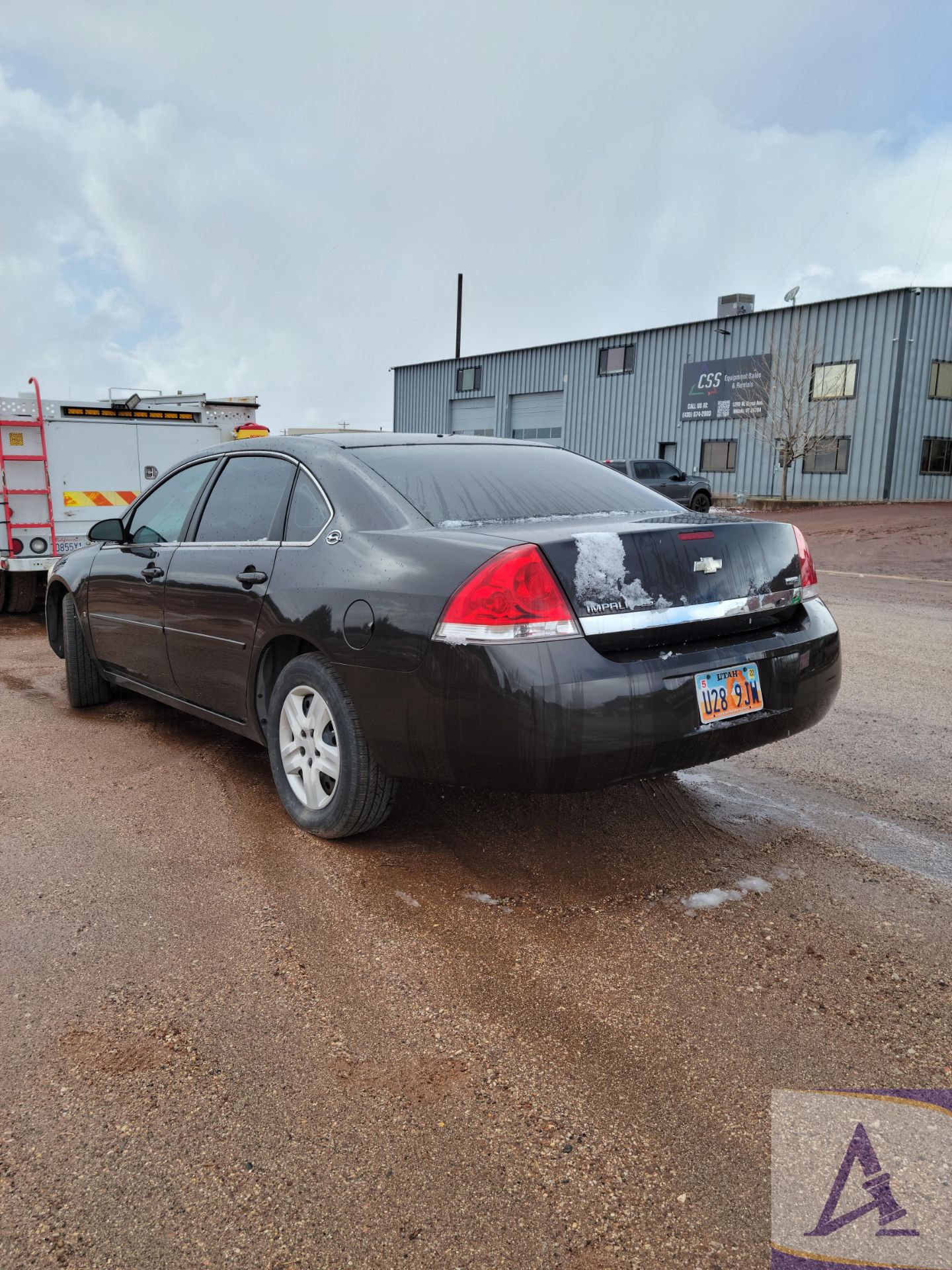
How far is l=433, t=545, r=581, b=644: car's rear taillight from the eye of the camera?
9.57ft

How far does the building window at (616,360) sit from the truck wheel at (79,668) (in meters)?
33.4

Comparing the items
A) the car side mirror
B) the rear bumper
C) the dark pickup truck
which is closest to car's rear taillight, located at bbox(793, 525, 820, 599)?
the rear bumper

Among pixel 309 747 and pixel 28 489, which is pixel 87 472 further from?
pixel 309 747

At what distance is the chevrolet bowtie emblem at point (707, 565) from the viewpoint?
3225mm

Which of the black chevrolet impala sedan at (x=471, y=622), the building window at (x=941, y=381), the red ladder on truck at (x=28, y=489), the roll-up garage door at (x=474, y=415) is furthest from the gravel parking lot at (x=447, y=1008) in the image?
the roll-up garage door at (x=474, y=415)

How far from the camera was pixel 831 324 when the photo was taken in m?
30.5

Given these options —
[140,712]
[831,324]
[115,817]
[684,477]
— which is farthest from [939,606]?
[831,324]

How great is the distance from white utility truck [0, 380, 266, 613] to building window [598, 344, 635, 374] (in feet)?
92.5

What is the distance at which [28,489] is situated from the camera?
31.2 ft

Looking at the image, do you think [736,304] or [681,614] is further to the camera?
[736,304]

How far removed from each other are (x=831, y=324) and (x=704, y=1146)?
106 feet

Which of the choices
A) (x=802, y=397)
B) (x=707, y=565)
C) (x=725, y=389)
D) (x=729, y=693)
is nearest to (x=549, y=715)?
(x=729, y=693)

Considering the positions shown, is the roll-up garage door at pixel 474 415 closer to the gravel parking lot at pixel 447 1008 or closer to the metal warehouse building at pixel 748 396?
the metal warehouse building at pixel 748 396

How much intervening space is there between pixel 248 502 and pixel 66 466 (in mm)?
6528
